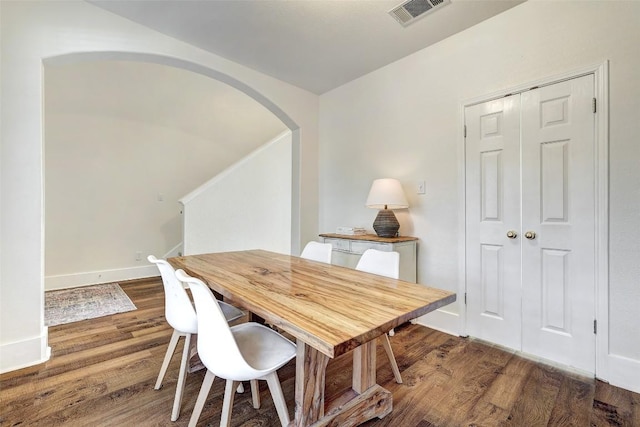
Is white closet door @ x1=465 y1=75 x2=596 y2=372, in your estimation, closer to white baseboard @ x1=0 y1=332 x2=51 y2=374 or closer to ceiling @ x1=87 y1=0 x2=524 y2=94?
ceiling @ x1=87 y1=0 x2=524 y2=94

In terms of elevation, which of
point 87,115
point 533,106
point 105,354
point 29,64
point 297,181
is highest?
point 87,115

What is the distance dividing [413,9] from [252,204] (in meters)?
3.01

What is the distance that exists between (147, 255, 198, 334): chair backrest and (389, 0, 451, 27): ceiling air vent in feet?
7.69

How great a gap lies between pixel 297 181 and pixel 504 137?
217 centimetres

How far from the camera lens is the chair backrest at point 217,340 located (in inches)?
41.3

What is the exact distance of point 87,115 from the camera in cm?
396

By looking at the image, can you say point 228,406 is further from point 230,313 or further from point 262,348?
point 230,313

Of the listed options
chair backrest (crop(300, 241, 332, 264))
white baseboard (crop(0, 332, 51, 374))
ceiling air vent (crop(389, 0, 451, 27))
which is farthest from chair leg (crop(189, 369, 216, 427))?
ceiling air vent (crop(389, 0, 451, 27))

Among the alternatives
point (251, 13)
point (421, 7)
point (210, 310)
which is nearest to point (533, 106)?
point (421, 7)

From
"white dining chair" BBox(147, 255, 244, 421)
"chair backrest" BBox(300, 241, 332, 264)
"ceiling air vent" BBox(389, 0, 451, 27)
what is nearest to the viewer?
"white dining chair" BBox(147, 255, 244, 421)

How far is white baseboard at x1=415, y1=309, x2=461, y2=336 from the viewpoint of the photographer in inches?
97.4

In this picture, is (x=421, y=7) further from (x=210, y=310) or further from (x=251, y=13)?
(x=210, y=310)

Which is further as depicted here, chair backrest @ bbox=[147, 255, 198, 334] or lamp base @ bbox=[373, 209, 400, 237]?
lamp base @ bbox=[373, 209, 400, 237]

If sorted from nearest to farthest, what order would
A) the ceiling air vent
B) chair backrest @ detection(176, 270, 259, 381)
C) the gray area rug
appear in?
chair backrest @ detection(176, 270, 259, 381) < the ceiling air vent < the gray area rug
